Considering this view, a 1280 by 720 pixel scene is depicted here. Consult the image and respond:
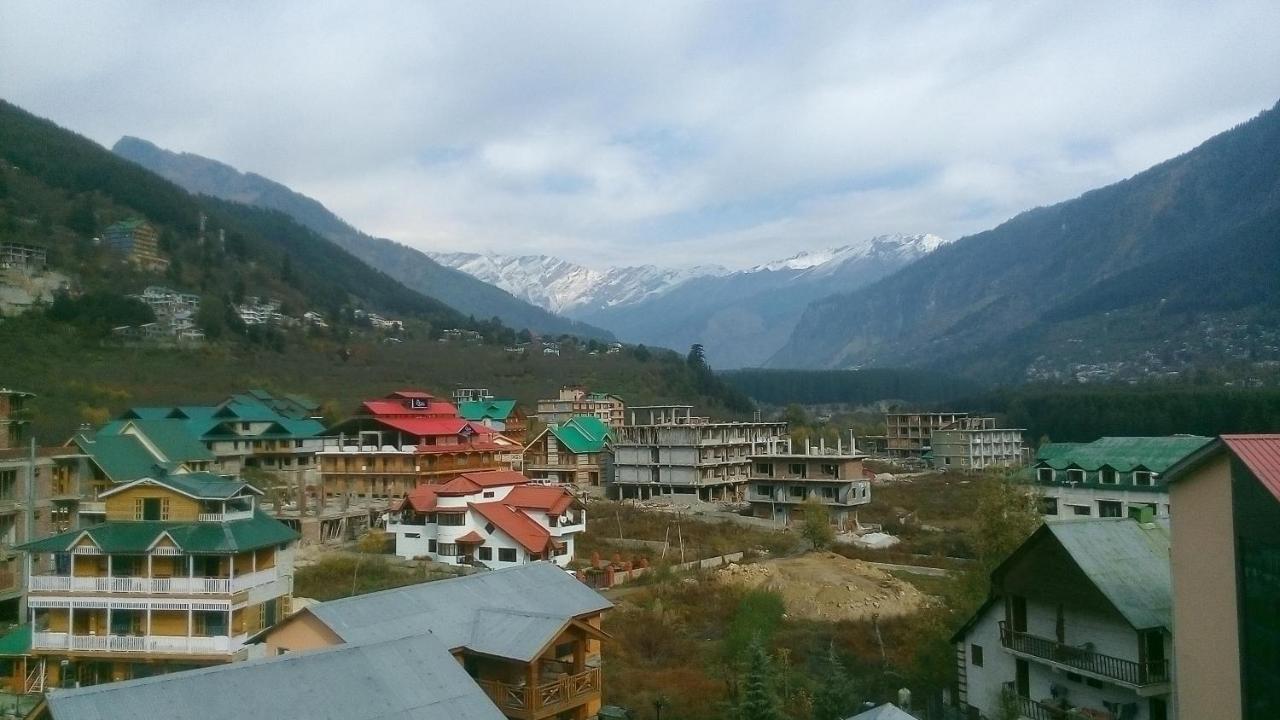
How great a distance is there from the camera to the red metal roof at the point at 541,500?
36.7m

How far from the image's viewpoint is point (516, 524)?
35.6 meters

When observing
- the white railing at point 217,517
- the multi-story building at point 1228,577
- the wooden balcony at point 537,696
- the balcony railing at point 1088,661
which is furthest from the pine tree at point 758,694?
the white railing at point 217,517

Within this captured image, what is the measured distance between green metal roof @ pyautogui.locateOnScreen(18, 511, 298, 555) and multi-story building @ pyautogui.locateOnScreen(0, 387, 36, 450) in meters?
10.4

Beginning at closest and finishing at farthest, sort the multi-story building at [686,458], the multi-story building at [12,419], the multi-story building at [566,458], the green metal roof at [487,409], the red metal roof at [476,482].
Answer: the multi-story building at [12,419], the red metal roof at [476,482], the multi-story building at [686,458], the multi-story building at [566,458], the green metal roof at [487,409]

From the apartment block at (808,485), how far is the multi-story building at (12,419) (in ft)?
117

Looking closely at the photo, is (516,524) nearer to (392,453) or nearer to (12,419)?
(392,453)

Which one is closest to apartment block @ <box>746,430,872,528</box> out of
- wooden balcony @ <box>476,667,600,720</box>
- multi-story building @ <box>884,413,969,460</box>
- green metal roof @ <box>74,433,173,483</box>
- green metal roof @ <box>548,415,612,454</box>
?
green metal roof @ <box>548,415,612,454</box>

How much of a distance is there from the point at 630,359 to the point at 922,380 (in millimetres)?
94353

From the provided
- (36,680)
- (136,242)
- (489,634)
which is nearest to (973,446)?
(36,680)

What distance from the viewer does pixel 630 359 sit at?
122 meters

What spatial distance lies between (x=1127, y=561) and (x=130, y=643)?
21.2 meters

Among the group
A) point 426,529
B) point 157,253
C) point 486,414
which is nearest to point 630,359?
point 486,414

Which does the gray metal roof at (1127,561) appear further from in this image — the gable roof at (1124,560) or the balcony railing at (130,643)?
the balcony railing at (130,643)

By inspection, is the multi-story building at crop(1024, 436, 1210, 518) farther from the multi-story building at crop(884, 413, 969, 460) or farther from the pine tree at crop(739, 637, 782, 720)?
the multi-story building at crop(884, 413, 969, 460)
